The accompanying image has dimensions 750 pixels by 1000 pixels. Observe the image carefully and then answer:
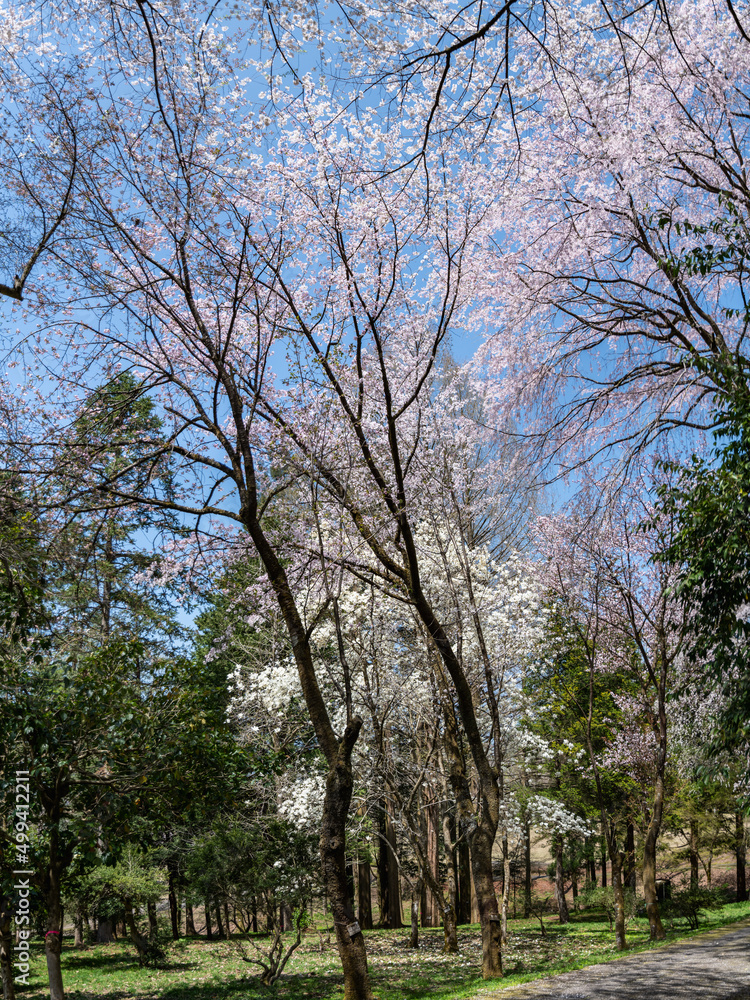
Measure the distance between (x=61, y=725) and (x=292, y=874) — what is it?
309 inches

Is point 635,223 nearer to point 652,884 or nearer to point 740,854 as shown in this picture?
point 652,884

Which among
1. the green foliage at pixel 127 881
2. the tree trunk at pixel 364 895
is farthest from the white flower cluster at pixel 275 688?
the tree trunk at pixel 364 895

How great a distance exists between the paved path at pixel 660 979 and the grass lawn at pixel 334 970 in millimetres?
945

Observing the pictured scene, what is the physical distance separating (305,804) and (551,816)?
6438mm

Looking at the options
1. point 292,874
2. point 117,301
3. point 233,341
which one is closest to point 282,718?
point 292,874

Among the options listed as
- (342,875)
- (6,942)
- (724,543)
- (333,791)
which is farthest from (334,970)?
(724,543)

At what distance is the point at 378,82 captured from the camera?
9.90 ft

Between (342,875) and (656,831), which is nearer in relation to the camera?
(342,875)

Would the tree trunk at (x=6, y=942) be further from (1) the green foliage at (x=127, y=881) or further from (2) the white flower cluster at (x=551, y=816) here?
(2) the white flower cluster at (x=551, y=816)

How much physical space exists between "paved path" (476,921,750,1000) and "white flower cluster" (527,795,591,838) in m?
6.75

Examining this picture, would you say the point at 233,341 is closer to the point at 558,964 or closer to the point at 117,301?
the point at 117,301

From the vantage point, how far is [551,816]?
56.4 feet

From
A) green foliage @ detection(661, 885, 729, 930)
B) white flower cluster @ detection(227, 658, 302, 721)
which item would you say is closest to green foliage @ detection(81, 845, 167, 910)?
white flower cluster @ detection(227, 658, 302, 721)

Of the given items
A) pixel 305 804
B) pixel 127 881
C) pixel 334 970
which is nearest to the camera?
pixel 334 970
